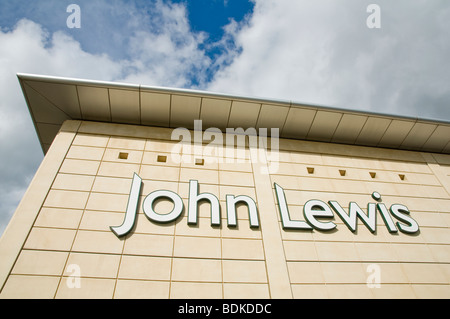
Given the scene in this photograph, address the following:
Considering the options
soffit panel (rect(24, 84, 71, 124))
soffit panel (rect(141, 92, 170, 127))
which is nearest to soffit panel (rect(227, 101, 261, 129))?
soffit panel (rect(141, 92, 170, 127))

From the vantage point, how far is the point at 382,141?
10.6m

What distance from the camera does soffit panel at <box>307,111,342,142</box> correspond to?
9664 mm

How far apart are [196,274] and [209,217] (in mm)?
1632

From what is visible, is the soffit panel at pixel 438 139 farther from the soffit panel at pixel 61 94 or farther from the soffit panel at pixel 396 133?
the soffit panel at pixel 61 94

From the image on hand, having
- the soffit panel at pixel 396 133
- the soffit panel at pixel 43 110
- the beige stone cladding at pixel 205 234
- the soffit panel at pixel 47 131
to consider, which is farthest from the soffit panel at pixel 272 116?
the soffit panel at pixel 47 131

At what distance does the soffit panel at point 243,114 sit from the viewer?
9180mm

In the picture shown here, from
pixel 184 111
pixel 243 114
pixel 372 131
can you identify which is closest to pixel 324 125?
pixel 372 131

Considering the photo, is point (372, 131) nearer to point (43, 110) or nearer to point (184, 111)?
point (184, 111)

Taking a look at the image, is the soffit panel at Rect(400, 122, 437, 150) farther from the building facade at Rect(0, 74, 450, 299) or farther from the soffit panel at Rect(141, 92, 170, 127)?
the soffit panel at Rect(141, 92, 170, 127)

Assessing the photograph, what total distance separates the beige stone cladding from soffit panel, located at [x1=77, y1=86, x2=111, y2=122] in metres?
0.33

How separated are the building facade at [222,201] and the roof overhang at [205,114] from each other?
46mm

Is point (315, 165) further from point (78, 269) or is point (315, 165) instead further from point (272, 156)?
point (78, 269)
